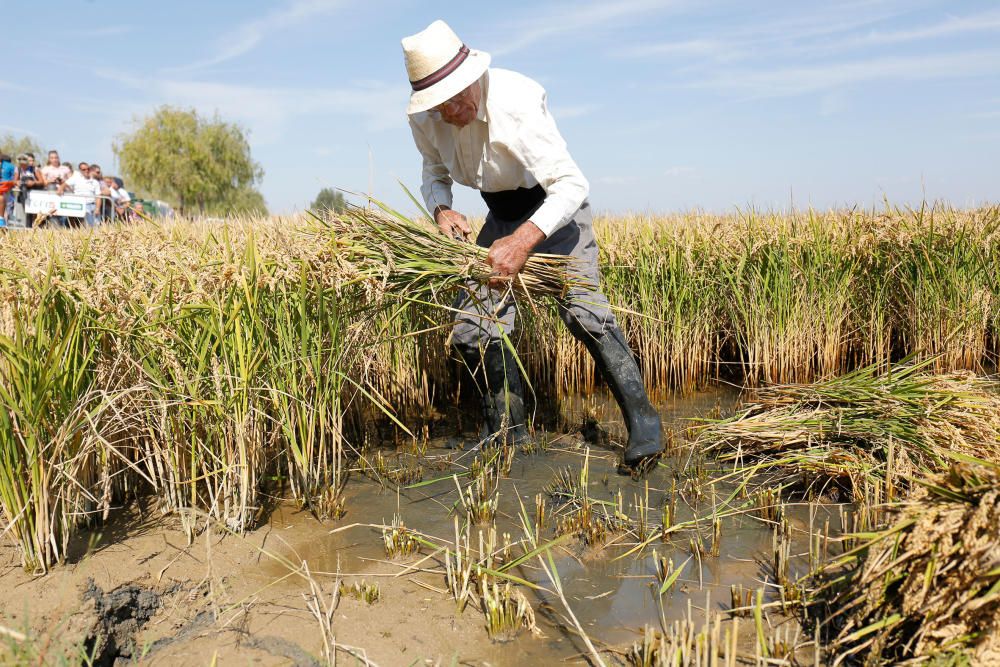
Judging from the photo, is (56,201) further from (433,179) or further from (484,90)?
(484,90)

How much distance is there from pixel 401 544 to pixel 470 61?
2139 mm

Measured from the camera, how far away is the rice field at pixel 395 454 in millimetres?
2215

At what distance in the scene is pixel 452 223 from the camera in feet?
12.2

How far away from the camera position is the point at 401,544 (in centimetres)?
282

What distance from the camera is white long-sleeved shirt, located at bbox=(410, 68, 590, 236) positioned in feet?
10.9

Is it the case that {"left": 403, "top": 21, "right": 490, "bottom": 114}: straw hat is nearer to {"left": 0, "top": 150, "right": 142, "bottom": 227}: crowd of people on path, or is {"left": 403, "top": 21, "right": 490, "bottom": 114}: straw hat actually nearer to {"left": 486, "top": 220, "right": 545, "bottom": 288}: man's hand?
{"left": 486, "top": 220, "right": 545, "bottom": 288}: man's hand

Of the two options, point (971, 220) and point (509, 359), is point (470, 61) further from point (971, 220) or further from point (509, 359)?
point (971, 220)

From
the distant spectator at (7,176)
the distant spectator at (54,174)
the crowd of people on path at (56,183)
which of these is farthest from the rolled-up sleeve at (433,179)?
the distant spectator at (54,174)

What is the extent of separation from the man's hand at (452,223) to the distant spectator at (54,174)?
11849 millimetres

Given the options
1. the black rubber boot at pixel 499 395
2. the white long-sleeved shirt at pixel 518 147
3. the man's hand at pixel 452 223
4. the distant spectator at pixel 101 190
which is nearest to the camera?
the white long-sleeved shirt at pixel 518 147

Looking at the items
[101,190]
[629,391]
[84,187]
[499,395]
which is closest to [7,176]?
[84,187]

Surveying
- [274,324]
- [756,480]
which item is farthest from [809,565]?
[274,324]

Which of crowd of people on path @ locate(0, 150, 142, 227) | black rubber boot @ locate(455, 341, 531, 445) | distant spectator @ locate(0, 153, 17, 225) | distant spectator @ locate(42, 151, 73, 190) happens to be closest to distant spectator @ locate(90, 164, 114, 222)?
crowd of people on path @ locate(0, 150, 142, 227)

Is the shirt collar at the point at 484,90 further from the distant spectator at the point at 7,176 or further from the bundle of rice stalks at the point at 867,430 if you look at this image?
the distant spectator at the point at 7,176
